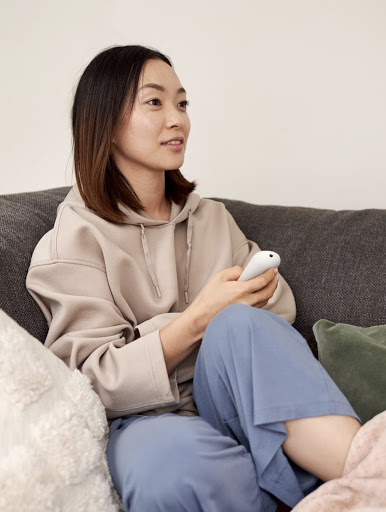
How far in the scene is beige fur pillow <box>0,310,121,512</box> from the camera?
2.91 feet

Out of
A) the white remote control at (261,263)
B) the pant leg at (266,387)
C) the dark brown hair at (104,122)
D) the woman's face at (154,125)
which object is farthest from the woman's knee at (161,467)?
the woman's face at (154,125)

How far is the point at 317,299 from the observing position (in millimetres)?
1570

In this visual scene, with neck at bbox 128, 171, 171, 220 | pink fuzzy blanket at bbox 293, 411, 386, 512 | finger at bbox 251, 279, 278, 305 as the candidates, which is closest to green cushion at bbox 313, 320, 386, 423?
finger at bbox 251, 279, 278, 305

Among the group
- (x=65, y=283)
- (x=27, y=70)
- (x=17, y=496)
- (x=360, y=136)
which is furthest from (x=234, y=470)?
(x=27, y=70)

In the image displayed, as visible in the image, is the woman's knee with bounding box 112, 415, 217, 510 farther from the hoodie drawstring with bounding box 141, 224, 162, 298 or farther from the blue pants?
the hoodie drawstring with bounding box 141, 224, 162, 298

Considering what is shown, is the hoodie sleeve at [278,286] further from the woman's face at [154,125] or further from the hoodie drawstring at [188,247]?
the woman's face at [154,125]

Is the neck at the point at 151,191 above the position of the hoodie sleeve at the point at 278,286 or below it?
above

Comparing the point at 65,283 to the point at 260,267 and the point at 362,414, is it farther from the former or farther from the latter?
the point at 362,414

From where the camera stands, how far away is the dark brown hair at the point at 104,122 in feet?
4.83

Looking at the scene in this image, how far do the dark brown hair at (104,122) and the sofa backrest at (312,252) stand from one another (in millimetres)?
165

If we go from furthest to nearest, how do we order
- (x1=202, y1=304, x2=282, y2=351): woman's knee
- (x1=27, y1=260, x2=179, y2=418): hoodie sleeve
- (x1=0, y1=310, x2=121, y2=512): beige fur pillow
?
(x1=27, y1=260, x2=179, y2=418): hoodie sleeve → (x1=202, y1=304, x2=282, y2=351): woman's knee → (x1=0, y1=310, x2=121, y2=512): beige fur pillow

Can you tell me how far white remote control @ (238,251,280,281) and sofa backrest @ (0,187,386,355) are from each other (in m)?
0.37

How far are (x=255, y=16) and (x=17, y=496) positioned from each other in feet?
5.73

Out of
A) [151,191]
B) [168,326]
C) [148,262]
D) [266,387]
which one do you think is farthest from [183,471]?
[151,191]
